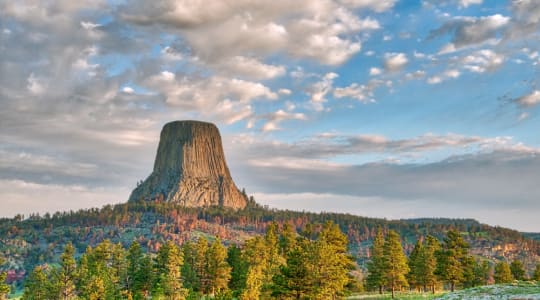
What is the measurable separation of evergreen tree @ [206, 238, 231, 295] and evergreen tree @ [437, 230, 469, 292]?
42049 mm

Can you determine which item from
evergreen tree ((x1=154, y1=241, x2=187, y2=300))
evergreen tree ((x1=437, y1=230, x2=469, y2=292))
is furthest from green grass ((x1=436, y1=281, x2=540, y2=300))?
evergreen tree ((x1=154, y1=241, x2=187, y2=300))

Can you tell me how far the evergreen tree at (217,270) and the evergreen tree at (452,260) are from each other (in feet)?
138

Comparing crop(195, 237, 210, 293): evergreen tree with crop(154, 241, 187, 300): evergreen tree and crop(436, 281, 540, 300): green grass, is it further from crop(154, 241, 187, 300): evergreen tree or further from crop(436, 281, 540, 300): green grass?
crop(436, 281, 540, 300): green grass

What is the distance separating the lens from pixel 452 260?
90812 mm

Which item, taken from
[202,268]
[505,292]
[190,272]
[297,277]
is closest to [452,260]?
[297,277]

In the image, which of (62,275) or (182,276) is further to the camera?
(182,276)

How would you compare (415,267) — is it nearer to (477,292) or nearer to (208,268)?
(208,268)

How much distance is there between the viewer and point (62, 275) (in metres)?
91.9

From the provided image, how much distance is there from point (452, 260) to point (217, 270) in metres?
46.1

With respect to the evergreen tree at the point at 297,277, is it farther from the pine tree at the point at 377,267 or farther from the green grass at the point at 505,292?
the pine tree at the point at 377,267

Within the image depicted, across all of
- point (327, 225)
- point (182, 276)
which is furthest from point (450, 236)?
point (182, 276)

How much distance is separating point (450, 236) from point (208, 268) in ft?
161

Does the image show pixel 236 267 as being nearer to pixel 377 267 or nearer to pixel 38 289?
pixel 377 267

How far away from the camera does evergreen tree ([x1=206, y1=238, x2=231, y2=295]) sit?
10033 centimetres
